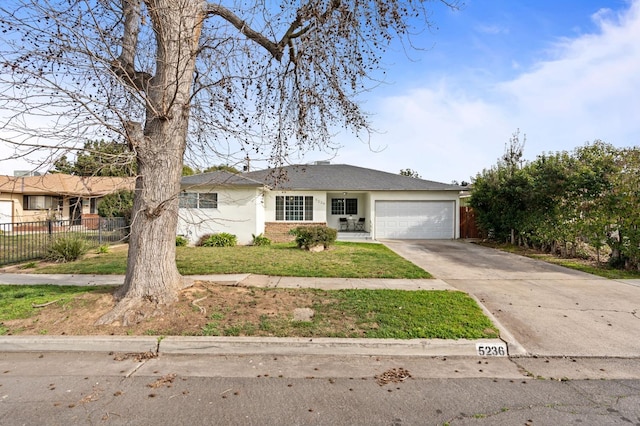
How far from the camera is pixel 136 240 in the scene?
5406 millimetres

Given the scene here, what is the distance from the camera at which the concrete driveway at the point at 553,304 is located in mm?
4734

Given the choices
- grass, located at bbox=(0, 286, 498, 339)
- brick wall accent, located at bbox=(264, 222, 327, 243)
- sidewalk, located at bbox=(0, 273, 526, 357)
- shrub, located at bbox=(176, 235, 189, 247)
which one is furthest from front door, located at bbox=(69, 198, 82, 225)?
brick wall accent, located at bbox=(264, 222, 327, 243)

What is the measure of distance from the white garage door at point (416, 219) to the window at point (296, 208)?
3.78 m

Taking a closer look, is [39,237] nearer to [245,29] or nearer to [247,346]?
[245,29]

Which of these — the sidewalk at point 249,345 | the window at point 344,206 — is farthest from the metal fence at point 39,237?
the window at point 344,206

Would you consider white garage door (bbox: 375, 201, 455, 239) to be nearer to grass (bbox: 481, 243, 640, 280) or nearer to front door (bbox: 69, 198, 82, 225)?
grass (bbox: 481, 243, 640, 280)

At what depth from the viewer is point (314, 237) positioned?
44.3ft

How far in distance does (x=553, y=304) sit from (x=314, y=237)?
840 cm

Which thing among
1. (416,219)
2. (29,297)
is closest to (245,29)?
(29,297)

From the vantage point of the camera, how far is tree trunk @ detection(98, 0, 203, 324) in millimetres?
5305

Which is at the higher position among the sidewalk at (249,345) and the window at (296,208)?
the window at (296,208)

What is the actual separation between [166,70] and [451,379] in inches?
229

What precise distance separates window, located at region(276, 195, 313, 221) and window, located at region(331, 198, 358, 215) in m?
2.85

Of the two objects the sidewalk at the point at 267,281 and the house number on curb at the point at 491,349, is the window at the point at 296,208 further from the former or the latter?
the house number on curb at the point at 491,349
